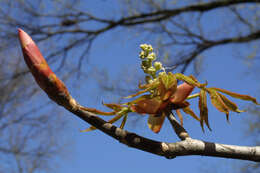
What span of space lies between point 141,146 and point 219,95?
0.79 ft

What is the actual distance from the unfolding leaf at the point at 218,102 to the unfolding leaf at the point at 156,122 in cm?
11

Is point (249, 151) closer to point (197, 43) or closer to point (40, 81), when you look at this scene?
point (40, 81)

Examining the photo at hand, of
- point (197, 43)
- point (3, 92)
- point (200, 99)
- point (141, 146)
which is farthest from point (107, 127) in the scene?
point (3, 92)

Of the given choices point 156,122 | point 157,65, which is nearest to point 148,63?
point 157,65

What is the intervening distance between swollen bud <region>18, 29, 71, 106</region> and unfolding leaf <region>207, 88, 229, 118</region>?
A: 11.7 inches

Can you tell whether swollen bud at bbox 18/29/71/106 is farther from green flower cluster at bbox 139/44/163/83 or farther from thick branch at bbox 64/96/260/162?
green flower cluster at bbox 139/44/163/83

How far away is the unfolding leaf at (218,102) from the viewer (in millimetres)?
643

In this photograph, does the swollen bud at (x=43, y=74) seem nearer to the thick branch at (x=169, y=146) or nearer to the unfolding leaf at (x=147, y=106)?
the thick branch at (x=169, y=146)

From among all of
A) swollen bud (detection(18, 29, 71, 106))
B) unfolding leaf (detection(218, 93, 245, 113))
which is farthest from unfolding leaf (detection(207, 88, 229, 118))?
swollen bud (detection(18, 29, 71, 106))

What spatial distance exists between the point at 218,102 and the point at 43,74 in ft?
1.15

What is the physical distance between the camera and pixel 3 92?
6.16m

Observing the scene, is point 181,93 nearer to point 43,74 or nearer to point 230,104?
point 230,104

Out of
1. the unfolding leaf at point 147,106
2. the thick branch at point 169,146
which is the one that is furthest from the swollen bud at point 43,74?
the unfolding leaf at point 147,106

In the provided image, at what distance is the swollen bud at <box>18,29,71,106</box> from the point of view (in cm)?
50
